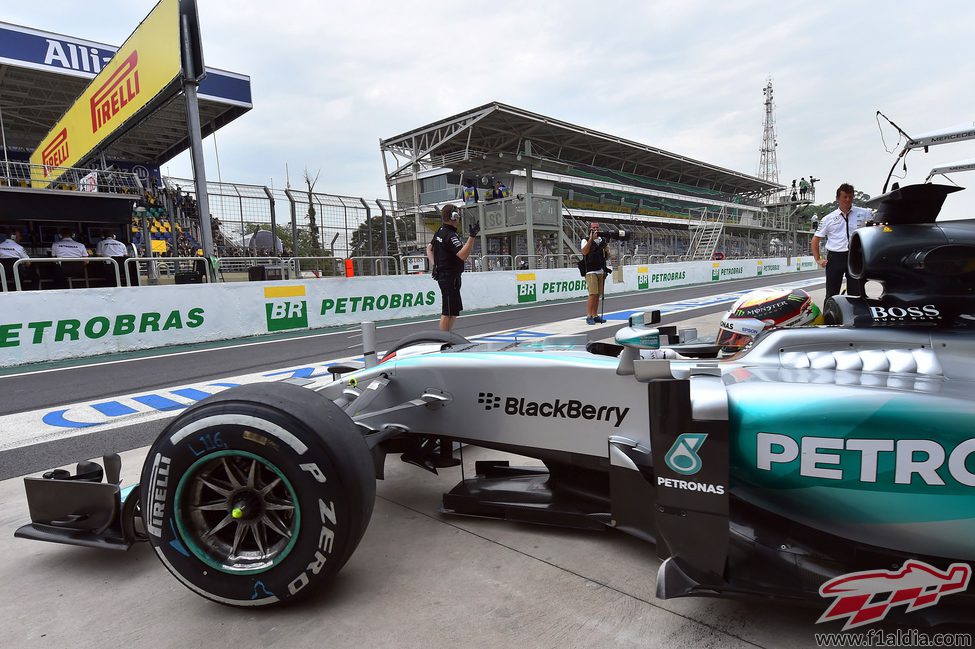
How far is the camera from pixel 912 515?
1.39m

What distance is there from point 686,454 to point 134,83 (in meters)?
15.3

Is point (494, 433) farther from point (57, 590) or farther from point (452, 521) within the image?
point (57, 590)

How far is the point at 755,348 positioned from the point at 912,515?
68cm

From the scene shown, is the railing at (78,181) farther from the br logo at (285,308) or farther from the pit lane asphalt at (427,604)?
the pit lane asphalt at (427,604)

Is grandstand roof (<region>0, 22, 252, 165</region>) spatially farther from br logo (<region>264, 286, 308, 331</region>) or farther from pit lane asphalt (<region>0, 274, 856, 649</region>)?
pit lane asphalt (<region>0, 274, 856, 649</region>)

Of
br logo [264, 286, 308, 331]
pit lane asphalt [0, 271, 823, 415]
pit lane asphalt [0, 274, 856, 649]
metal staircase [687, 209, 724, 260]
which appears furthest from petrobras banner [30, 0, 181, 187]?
metal staircase [687, 209, 724, 260]

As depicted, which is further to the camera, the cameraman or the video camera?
the cameraman

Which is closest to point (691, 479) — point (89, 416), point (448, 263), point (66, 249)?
point (89, 416)

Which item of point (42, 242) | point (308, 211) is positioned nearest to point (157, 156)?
point (42, 242)

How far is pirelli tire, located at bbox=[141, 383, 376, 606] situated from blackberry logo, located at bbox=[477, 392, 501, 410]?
56 centimetres

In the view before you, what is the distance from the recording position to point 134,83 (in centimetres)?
1241

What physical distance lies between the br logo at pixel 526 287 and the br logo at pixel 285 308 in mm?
6086

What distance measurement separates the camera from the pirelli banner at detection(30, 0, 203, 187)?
10.2 meters

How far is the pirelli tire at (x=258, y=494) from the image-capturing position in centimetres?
158
